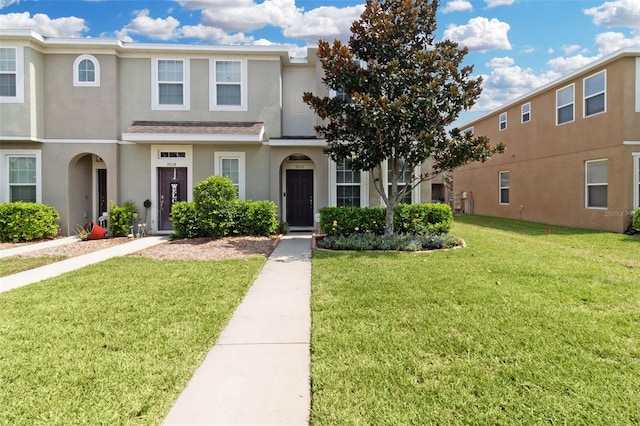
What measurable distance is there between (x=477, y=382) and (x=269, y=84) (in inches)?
461

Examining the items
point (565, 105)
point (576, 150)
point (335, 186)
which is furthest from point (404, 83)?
point (565, 105)

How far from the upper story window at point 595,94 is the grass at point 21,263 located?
17.0 m

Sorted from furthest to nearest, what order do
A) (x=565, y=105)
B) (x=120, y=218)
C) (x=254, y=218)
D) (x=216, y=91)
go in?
(x=565, y=105), (x=216, y=91), (x=120, y=218), (x=254, y=218)

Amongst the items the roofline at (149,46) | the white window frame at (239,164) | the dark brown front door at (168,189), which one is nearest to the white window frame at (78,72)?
the roofline at (149,46)

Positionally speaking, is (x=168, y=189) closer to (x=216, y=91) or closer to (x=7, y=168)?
(x=216, y=91)

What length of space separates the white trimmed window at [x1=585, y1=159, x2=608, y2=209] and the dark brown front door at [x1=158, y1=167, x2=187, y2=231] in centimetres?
1448

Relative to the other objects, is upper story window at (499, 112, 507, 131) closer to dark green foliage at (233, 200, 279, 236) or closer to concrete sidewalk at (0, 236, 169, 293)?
dark green foliage at (233, 200, 279, 236)

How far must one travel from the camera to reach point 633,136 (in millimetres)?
12555

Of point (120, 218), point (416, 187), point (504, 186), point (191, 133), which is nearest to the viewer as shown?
point (191, 133)

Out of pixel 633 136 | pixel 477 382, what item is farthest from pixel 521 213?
pixel 477 382

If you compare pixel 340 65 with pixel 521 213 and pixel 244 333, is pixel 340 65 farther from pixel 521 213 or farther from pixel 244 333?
pixel 521 213

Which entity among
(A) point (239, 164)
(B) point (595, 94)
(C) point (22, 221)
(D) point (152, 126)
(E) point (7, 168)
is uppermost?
(B) point (595, 94)

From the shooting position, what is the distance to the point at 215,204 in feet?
36.6

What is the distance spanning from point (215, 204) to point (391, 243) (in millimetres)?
5121
